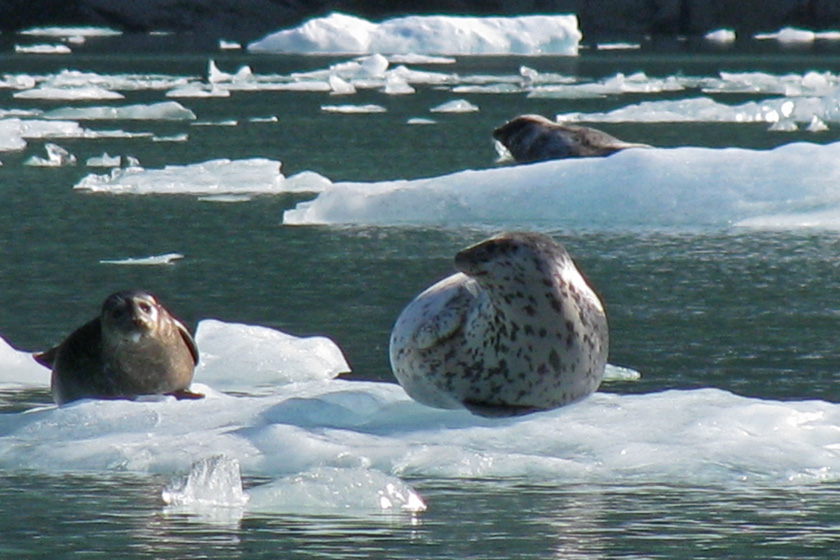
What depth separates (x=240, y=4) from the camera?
34375 millimetres

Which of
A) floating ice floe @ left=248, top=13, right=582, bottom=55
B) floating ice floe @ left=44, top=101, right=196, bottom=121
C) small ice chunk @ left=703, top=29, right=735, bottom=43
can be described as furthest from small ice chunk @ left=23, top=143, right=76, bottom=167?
small ice chunk @ left=703, top=29, right=735, bottom=43

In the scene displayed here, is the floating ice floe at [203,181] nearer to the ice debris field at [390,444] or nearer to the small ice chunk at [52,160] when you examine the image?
the small ice chunk at [52,160]

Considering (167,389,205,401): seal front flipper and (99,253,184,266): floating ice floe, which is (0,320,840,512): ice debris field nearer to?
(167,389,205,401): seal front flipper

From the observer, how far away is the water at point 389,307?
3209mm

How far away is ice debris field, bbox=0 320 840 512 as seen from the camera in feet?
11.3

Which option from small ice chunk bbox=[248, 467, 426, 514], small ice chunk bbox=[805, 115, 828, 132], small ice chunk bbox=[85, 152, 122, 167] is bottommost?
small ice chunk bbox=[805, 115, 828, 132]

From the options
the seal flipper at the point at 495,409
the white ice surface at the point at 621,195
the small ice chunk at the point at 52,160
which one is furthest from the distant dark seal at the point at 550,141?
the seal flipper at the point at 495,409

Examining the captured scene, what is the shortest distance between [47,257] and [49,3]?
28.2 meters

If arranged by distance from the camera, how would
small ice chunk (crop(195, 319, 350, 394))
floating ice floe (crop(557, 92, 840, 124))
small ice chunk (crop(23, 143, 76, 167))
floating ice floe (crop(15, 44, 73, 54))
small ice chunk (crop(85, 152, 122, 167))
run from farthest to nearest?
floating ice floe (crop(15, 44, 73, 54)), floating ice floe (crop(557, 92, 840, 124)), small ice chunk (crop(85, 152, 122, 167)), small ice chunk (crop(23, 143, 76, 167)), small ice chunk (crop(195, 319, 350, 394))

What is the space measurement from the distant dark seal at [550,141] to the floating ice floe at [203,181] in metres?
1.98

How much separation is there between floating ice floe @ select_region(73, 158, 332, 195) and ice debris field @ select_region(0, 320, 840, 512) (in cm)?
555

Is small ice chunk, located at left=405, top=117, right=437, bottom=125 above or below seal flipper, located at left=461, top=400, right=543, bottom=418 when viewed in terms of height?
below

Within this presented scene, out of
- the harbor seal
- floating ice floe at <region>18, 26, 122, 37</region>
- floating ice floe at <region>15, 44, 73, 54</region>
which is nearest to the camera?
the harbor seal

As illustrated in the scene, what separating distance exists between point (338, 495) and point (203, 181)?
23.1 ft
